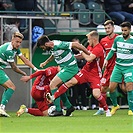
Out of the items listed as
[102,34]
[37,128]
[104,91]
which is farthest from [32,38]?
[37,128]

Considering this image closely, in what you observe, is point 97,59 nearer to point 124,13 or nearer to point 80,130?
point 80,130

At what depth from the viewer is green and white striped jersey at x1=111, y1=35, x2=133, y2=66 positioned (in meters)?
18.6

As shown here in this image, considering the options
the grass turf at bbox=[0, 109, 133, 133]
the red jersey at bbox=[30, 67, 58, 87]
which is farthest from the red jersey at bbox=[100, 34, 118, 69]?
the grass turf at bbox=[0, 109, 133, 133]

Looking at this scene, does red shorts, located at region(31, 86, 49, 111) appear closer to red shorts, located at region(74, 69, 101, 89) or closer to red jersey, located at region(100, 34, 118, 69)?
red shorts, located at region(74, 69, 101, 89)

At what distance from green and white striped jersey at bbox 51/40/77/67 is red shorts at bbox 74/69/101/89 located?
0.71m

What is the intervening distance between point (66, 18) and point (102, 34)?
1435 millimetres

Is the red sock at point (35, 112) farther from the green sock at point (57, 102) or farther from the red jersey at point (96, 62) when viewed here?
the red jersey at point (96, 62)

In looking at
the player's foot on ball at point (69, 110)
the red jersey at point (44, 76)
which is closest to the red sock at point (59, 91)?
the player's foot on ball at point (69, 110)

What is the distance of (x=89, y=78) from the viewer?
19.2 m

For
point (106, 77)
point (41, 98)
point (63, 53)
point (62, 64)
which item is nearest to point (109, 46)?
point (106, 77)

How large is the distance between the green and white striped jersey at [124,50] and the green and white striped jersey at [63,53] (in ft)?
3.92

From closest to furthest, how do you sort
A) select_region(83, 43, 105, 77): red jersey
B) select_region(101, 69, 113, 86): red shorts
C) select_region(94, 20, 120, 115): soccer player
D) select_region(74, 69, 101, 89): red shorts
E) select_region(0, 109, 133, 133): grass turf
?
select_region(0, 109, 133, 133): grass turf, select_region(74, 69, 101, 89): red shorts, select_region(83, 43, 105, 77): red jersey, select_region(94, 20, 120, 115): soccer player, select_region(101, 69, 113, 86): red shorts

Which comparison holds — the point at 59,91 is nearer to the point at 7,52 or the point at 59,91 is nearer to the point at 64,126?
the point at 7,52

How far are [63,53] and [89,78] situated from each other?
1.34m
